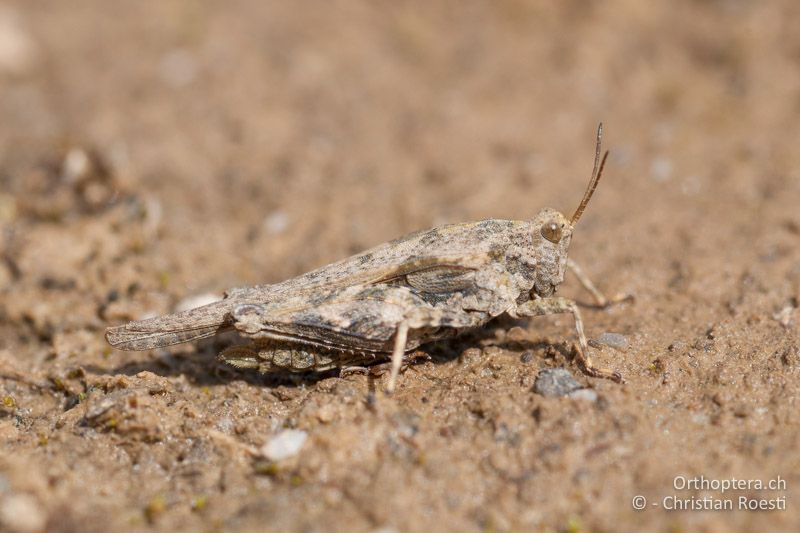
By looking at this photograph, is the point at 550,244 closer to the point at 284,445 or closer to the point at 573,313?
the point at 573,313

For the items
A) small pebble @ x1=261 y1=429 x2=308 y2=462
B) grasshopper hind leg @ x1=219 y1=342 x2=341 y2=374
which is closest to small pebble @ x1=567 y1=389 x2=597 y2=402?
grasshopper hind leg @ x1=219 y1=342 x2=341 y2=374

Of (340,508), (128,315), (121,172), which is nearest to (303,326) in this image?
(340,508)

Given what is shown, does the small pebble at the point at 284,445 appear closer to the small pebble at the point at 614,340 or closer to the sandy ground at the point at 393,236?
the sandy ground at the point at 393,236

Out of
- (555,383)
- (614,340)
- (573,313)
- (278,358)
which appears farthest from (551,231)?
(278,358)

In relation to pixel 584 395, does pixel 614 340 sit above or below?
above

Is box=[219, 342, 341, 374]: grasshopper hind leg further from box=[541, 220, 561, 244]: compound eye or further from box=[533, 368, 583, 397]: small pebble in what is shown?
box=[541, 220, 561, 244]: compound eye

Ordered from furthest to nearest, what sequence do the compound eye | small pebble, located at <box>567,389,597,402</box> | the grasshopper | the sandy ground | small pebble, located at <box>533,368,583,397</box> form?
the compound eye → the grasshopper → small pebble, located at <box>533,368,583,397</box> → small pebble, located at <box>567,389,597,402</box> → the sandy ground
